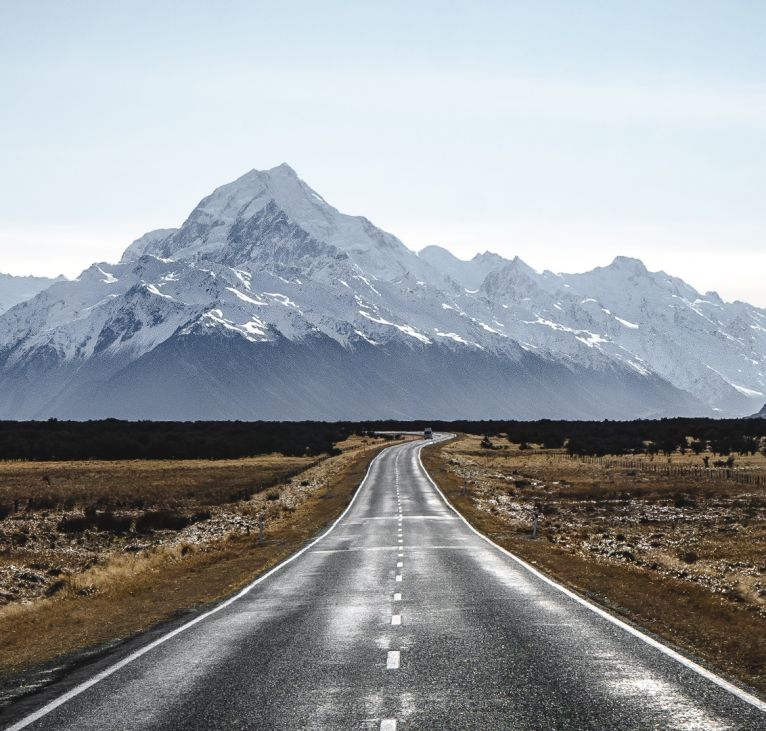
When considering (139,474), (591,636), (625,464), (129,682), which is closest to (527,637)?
(591,636)

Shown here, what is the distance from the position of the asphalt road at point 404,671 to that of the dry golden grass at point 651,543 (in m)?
1.41

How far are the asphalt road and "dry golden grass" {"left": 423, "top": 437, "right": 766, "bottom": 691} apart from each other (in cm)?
141

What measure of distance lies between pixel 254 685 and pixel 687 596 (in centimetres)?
1277

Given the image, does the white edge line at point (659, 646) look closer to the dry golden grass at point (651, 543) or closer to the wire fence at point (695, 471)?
the dry golden grass at point (651, 543)

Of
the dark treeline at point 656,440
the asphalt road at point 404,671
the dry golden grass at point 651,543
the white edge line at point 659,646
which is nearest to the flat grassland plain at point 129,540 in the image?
the asphalt road at point 404,671

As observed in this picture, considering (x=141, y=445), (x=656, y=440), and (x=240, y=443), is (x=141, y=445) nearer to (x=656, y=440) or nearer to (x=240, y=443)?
(x=240, y=443)

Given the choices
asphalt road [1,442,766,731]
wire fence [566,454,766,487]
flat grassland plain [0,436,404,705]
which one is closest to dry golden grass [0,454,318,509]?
flat grassland plain [0,436,404,705]

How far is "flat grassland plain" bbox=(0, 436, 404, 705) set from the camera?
21859 millimetres

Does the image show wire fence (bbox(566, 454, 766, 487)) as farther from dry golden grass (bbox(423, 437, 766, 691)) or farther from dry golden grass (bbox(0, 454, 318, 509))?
dry golden grass (bbox(0, 454, 318, 509))


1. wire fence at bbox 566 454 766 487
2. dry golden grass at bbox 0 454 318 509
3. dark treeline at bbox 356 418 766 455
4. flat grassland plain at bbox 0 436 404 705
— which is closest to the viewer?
flat grassland plain at bbox 0 436 404 705

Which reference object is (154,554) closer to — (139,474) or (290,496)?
(290,496)

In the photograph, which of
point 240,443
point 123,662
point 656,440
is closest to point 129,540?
point 123,662

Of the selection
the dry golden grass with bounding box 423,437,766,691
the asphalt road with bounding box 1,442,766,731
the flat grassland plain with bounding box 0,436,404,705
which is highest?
the asphalt road with bounding box 1,442,766,731

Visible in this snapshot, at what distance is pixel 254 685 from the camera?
545 inches
